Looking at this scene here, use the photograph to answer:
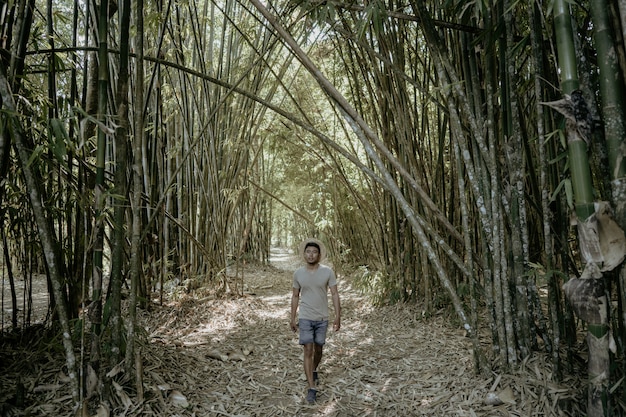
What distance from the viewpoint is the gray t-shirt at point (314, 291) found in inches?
76.2

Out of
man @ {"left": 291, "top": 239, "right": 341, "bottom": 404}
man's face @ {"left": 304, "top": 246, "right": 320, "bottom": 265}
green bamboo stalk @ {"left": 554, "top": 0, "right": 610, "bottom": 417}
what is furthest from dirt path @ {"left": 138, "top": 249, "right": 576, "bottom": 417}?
man's face @ {"left": 304, "top": 246, "right": 320, "bottom": 265}

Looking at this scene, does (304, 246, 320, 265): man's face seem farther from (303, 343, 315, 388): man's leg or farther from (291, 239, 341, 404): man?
(303, 343, 315, 388): man's leg

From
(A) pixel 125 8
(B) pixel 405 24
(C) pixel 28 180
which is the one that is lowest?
(C) pixel 28 180

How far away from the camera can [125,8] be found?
1406mm

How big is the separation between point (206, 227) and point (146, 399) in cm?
198

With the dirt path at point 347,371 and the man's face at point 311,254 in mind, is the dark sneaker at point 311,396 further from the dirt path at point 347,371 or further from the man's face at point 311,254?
the man's face at point 311,254

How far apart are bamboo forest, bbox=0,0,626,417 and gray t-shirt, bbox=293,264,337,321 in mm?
21

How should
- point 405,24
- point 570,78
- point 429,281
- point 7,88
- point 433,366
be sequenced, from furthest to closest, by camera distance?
point 429,281 → point 405,24 → point 433,366 → point 7,88 → point 570,78

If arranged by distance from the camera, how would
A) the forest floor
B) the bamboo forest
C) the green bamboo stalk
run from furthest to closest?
the forest floor < the bamboo forest < the green bamboo stalk

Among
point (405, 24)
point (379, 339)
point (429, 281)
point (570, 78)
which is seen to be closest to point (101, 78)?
point (570, 78)

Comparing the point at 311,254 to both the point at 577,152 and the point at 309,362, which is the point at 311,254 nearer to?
the point at 309,362

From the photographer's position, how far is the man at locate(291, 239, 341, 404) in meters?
1.91

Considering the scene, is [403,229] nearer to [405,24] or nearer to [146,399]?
[405,24]

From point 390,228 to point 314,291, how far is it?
154cm
